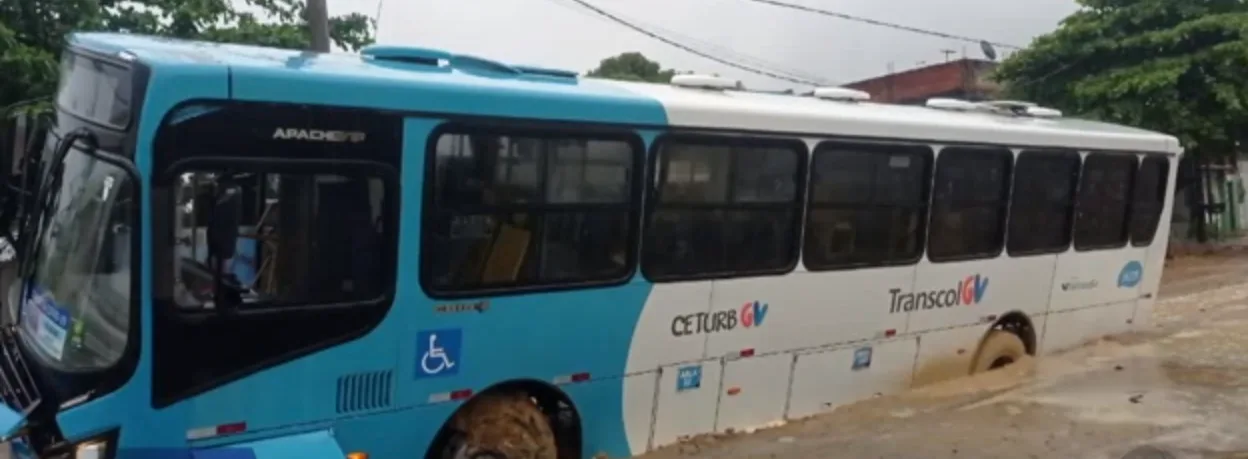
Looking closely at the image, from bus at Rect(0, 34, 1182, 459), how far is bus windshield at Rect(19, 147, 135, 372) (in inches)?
0.7

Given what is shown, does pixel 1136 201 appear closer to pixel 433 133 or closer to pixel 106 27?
pixel 433 133

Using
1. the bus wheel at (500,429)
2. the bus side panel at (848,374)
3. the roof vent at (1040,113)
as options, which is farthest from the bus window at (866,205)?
the roof vent at (1040,113)

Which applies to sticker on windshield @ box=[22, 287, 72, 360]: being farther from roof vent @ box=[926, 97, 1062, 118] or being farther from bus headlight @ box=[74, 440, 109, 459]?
roof vent @ box=[926, 97, 1062, 118]

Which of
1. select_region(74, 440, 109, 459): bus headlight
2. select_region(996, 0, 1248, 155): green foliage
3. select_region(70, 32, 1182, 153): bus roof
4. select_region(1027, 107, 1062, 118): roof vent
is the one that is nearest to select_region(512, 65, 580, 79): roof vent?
select_region(70, 32, 1182, 153): bus roof

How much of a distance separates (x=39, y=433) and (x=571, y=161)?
2901 millimetres

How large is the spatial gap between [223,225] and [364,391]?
3.99 ft

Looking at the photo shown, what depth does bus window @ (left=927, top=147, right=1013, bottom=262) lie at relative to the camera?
354 inches

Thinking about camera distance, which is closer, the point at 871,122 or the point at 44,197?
the point at 44,197

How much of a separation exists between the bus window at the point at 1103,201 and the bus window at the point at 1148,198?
6.4 inches

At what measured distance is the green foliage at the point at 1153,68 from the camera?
67.6ft

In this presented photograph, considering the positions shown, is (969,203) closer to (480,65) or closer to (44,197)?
(480,65)

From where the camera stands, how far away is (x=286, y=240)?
5.39m

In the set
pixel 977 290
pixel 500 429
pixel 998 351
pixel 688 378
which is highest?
pixel 977 290

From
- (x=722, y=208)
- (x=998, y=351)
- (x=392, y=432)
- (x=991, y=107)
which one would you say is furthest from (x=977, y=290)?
(x=392, y=432)
